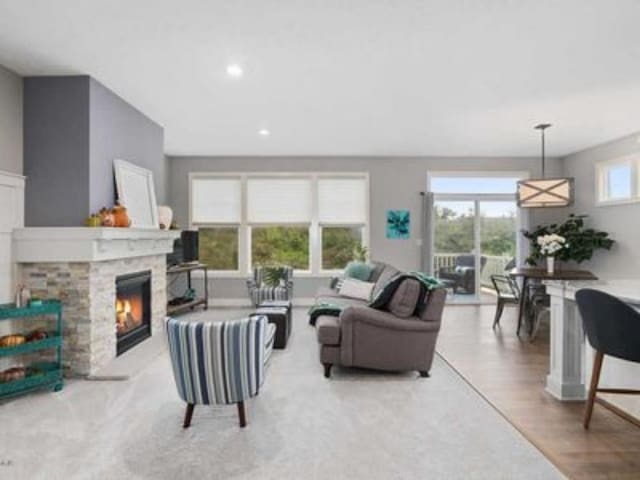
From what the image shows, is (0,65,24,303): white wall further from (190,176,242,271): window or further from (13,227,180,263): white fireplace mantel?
(190,176,242,271): window

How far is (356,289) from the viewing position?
5484 mm

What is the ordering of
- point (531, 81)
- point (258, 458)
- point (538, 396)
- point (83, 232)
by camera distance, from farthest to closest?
1. point (531, 81)
2. point (83, 232)
3. point (538, 396)
4. point (258, 458)

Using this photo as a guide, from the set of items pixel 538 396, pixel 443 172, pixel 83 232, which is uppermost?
pixel 443 172

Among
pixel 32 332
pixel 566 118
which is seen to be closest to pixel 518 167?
pixel 566 118

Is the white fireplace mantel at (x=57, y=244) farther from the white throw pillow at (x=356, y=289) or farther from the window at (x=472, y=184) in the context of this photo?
the window at (x=472, y=184)

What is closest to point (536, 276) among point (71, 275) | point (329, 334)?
point (329, 334)

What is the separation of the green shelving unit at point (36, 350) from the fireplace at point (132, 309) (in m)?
0.80

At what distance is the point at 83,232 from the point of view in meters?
3.49

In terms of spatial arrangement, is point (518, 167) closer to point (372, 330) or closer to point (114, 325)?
point (372, 330)

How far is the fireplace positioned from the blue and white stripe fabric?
2.02m

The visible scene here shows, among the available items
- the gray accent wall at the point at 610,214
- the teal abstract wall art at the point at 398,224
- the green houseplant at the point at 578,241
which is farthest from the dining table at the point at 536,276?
the teal abstract wall art at the point at 398,224

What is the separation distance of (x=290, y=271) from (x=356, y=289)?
134cm

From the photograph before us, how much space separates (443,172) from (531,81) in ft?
11.5

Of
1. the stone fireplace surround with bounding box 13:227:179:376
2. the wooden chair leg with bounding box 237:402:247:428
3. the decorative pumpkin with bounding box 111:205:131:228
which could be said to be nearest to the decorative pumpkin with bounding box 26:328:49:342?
the stone fireplace surround with bounding box 13:227:179:376
